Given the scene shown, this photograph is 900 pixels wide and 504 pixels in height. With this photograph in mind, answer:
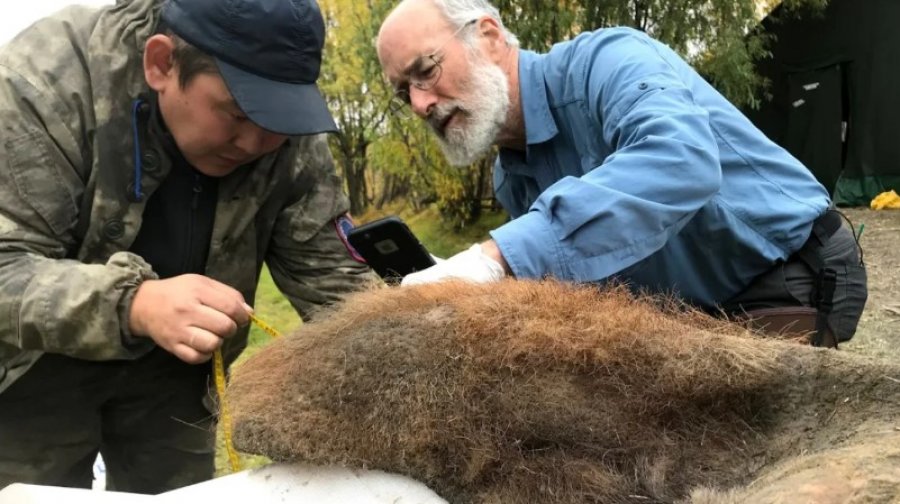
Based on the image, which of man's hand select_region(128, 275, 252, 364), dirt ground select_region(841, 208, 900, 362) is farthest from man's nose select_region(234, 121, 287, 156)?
dirt ground select_region(841, 208, 900, 362)

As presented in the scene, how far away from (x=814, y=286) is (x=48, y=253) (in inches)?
75.4

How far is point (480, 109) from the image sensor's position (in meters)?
2.22

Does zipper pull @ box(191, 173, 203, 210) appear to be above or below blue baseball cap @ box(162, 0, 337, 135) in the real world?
below

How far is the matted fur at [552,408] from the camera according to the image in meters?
1.07

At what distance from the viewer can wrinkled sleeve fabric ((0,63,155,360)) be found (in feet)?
5.32

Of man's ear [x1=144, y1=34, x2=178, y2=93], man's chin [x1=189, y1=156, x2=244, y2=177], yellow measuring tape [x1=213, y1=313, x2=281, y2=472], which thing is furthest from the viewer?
man's chin [x1=189, y1=156, x2=244, y2=177]

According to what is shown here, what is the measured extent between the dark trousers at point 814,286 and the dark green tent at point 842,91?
9.47m

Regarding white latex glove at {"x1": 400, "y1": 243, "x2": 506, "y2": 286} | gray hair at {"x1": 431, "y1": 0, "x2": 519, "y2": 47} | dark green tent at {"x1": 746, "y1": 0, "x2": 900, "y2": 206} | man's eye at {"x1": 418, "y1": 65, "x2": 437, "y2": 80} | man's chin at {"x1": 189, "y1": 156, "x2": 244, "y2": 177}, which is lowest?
dark green tent at {"x1": 746, "y1": 0, "x2": 900, "y2": 206}

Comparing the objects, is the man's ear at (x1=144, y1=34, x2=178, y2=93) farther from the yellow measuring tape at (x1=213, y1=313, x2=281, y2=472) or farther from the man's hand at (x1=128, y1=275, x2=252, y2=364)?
the yellow measuring tape at (x1=213, y1=313, x2=281, y2=472)

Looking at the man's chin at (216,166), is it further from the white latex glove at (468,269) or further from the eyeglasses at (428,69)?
the white latex glove at (468,269)

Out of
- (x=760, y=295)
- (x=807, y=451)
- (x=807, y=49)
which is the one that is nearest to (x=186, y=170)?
(x=760, y=295)

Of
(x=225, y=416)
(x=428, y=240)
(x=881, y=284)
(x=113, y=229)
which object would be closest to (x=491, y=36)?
(x=113, y=229)

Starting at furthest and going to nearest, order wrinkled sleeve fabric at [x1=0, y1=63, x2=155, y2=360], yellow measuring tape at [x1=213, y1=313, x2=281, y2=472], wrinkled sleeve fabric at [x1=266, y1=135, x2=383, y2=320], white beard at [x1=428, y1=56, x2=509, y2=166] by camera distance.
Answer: wrinkled sleeve fabric at [x1=266, y1=135, x2=383, y2=320] → white beard at [x1=428, y1=56, x2=509, y2=166] → wrinkled sleeve fabric at [x1=0, y1=63, x2=155, y2=360] → yellow measuring tape at [x1=213, y1=313, x2=281, y2=472]

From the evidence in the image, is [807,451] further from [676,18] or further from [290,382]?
[676,18]
